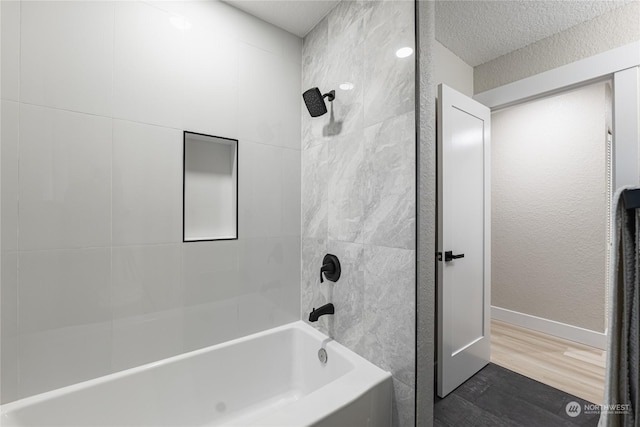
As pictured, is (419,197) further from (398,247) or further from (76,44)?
(76,44)

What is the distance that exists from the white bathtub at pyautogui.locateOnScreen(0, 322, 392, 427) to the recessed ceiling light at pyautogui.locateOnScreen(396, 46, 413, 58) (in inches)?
57.2

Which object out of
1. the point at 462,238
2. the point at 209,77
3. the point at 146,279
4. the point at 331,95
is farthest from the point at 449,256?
the point at 209,77

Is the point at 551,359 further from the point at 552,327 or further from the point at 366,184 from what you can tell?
the point at 366,184

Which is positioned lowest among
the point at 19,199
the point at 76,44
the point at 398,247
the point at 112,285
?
the point at 112,285

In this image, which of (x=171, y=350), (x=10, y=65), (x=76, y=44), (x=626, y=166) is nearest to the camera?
(x=626, y=166)

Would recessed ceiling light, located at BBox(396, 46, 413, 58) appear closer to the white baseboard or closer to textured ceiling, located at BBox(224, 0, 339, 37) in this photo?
textured ceiling, located at BBox(224, 0, 339, 37)

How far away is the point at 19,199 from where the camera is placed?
111 centimetres

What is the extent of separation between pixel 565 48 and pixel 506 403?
90cm

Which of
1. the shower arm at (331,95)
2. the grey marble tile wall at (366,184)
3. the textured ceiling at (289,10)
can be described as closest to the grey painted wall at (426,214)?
the grey marble tile wall at (366,184)

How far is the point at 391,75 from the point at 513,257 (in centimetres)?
97

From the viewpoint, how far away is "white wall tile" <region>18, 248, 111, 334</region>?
1.13m

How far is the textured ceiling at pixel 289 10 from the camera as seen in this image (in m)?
1.60

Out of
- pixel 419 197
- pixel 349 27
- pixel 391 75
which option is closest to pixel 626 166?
pixel 419 197

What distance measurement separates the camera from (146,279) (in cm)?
138
